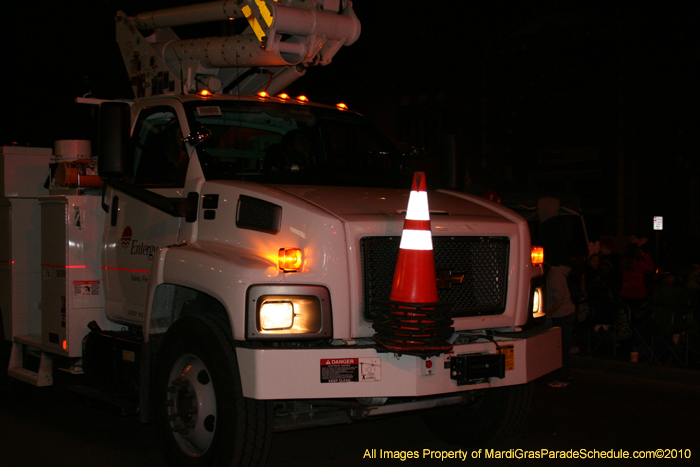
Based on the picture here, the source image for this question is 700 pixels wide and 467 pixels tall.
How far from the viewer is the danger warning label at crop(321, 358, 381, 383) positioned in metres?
4.34

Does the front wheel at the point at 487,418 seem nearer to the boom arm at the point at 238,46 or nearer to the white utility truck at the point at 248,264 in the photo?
the white utility truck at the point at 248,264

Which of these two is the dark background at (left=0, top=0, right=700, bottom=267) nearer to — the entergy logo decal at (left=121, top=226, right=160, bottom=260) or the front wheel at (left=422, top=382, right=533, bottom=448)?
the entergy logo decal at (left=121, top=226, right=160, bottom=260)

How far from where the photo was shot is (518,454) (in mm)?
5746

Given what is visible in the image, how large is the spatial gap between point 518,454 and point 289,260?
253 centimetres

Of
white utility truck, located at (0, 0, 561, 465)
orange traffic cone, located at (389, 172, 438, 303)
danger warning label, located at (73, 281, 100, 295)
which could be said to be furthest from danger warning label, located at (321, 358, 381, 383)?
danger warning label, located at (73, 281, 100, 295)

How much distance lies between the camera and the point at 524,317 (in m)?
5.19

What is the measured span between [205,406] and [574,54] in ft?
66.0

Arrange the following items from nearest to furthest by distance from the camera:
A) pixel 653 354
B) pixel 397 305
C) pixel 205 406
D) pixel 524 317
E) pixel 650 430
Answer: pixel 397 305 < pixel 205 406 < pixel 524 317 < pixel 650 430 < pixel 653 354

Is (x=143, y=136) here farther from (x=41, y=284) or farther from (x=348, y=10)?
(x=348, y=10)

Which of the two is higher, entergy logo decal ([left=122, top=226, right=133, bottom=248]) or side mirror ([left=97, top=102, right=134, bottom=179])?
side mirror ([left=97, top=102, right=134, bottom=179])

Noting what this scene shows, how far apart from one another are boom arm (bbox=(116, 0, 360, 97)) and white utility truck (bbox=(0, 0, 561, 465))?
0.02 m

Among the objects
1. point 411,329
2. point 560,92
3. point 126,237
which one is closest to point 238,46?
point 126,237

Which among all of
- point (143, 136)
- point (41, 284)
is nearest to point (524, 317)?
point (143, 136)

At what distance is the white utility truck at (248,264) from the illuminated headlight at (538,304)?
0.19 ft
